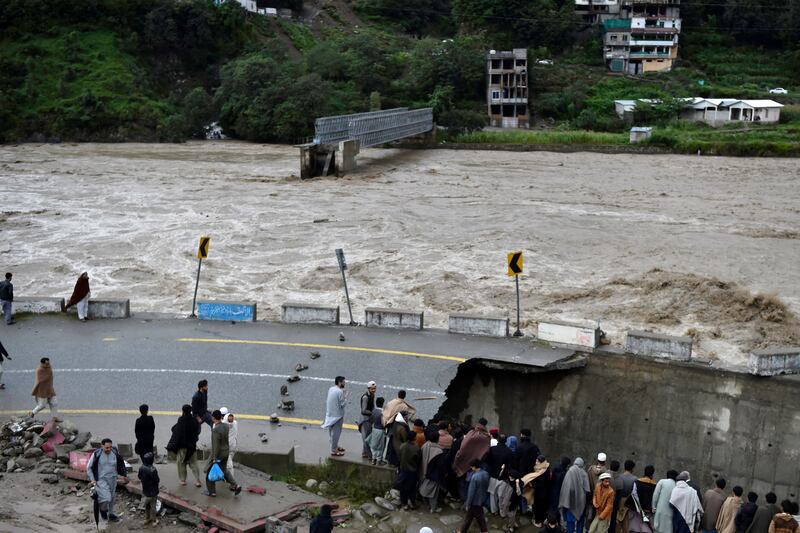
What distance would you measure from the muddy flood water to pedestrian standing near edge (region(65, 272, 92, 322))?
325 centimetres

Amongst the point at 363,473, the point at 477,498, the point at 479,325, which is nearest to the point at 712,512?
the point at 477,498

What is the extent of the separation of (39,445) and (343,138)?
44.2 meters

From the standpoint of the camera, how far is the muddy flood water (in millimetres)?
28062

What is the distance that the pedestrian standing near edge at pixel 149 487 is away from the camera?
1188cm

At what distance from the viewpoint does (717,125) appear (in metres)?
75.7

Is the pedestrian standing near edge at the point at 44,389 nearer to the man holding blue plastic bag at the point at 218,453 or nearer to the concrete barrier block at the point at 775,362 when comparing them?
the man holding blue plastic bag at the point at 218,453

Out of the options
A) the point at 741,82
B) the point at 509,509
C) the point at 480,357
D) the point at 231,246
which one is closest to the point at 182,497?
the point at 509,509

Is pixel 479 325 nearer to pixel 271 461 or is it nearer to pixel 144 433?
pixel 271 461

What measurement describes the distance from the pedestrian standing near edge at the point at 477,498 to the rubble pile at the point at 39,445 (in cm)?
605

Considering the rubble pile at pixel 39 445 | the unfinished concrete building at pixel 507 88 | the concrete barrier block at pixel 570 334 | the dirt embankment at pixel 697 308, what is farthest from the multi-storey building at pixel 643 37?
the rubble pile at pixel 39 445

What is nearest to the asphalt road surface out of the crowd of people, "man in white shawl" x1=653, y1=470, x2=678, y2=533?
the crowd of people

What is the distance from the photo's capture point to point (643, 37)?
91250mm

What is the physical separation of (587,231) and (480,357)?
21691 millimetres

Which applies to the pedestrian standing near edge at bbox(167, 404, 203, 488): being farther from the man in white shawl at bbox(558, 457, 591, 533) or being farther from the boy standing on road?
the man in white shawl at bbox(558, 457, 591, 533)
